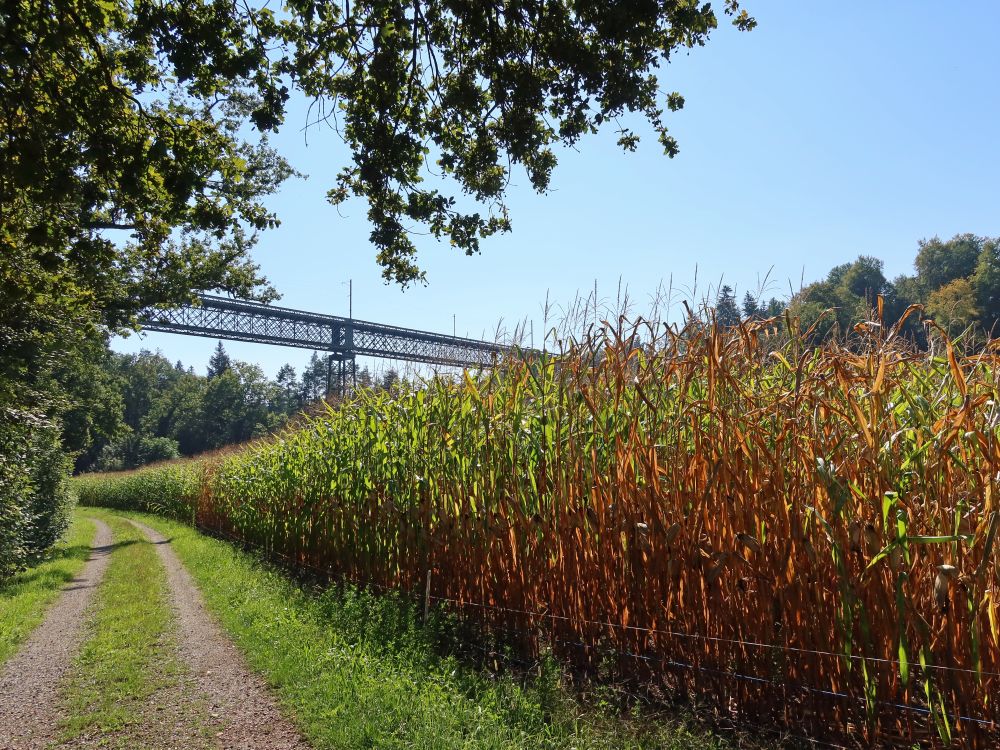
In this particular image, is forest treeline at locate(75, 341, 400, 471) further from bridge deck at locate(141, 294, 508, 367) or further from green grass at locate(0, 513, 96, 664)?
green grass at locate(0, 513, 96, 664)

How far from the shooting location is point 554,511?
195 inches

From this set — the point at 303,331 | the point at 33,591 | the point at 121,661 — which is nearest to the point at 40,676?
the point at 121,661

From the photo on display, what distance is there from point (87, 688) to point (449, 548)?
324 centimetres

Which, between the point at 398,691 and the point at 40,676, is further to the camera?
the point at 40,676

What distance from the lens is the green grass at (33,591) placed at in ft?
26.9

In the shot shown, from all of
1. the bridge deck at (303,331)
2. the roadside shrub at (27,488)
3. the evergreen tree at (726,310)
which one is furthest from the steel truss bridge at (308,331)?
the evergreen tree at (726,310)

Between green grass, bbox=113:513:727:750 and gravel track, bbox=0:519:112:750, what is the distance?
1.56m

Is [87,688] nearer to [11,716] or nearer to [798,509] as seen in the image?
[11,716]

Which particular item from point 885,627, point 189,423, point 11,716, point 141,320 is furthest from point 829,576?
point 189,423

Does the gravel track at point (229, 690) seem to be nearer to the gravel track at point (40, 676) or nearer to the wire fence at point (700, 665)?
the gravel track at point (40, 676)

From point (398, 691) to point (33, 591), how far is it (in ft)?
30.9

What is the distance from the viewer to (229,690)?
18.5 feet

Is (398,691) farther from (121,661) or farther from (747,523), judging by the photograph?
(121,661)

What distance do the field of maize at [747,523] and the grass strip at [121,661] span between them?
8.38 feet
